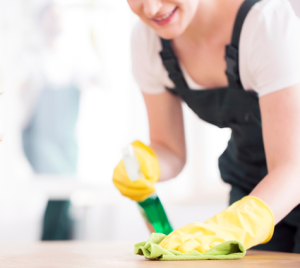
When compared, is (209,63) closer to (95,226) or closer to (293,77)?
(293,77)

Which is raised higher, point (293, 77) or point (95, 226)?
point (293, 77)

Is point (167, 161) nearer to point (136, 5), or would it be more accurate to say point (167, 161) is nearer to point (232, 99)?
point (232, 99)

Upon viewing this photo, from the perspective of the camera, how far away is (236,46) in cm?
94

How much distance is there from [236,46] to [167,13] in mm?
182

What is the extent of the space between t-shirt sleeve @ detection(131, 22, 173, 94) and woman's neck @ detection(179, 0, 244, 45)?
0.39 feet

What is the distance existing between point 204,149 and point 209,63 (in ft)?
5.71

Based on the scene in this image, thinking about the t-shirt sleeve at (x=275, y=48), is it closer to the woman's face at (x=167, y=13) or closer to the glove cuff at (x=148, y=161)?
the woman's face at (x=167, y=13)

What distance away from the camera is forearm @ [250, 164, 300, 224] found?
0.77 m

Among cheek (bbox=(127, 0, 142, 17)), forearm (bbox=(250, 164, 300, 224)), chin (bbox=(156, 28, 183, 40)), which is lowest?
forearm (bbox=(250, 164, 300, 224))

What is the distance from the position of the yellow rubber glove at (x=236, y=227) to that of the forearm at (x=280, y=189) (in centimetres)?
2

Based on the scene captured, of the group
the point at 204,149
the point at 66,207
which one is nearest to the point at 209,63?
the point at 204,149

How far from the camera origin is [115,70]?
293 centimetres

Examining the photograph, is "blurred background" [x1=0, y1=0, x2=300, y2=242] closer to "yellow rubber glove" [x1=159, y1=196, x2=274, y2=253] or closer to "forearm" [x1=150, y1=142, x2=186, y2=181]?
"forearm" [x1=150, y1=142, x2=186, y2=181]

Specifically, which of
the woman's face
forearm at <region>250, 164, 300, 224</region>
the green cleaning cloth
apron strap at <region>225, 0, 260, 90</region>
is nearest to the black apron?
apron strap at <region>225, 0, 260, 90</region>
